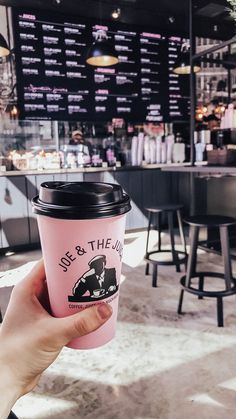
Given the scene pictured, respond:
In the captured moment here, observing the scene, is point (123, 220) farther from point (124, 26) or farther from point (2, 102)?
point (124, 26)

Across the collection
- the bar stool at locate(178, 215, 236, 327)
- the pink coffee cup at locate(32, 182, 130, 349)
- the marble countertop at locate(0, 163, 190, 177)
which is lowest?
the bar stool at locate(178, 215, 236, 327)

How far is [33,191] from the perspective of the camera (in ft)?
15.0

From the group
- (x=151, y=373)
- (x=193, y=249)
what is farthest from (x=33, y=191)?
(x=151, y=373)

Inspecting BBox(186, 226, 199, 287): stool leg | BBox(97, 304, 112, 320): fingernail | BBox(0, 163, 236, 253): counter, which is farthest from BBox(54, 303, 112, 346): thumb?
BBox(0, 163, 236, 253): counter

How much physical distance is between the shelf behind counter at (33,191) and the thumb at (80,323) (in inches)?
156

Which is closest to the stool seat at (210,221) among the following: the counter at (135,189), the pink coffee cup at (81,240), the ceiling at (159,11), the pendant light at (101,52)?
the counter at (135,189)

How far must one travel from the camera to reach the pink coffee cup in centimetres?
59

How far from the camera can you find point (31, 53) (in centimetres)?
488

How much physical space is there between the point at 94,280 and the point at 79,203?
0.14m

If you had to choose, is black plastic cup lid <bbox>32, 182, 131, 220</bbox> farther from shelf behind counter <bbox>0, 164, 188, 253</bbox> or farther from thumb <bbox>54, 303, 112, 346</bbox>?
shelf behind counter <bbox>0, 164, 188, 253</bbox>

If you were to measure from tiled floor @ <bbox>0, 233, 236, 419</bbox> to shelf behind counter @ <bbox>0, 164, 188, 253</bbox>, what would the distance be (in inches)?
89.8

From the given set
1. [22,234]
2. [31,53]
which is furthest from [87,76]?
[22,234]

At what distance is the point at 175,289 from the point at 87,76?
3.67 m

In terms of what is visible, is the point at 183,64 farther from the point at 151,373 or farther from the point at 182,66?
the point at 151,373
